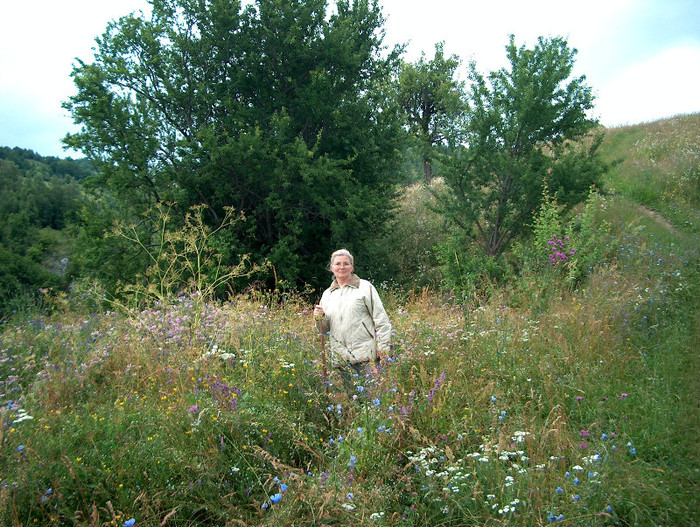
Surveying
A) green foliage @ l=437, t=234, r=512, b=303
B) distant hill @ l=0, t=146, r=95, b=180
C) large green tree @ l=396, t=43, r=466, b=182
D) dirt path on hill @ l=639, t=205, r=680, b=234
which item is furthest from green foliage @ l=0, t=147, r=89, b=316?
dirt path on hill @ l=639, t=205, r=680, b=234

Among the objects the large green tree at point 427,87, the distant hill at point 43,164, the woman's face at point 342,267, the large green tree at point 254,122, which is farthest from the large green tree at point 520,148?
the distant hill at point 43,164

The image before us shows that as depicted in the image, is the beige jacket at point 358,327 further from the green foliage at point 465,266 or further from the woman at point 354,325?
the green foliage at point 465,266

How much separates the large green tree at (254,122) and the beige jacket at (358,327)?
7489 millimetres

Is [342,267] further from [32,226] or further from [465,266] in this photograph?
[32,226]

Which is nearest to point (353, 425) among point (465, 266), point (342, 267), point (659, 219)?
point (342, 267)

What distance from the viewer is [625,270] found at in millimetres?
8258

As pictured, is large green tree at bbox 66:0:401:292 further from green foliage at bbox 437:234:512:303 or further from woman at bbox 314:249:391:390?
woman at bbox 314:249:391:390

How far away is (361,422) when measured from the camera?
343cm

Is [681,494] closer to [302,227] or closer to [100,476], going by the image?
[100,476]

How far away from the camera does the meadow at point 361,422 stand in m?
2.62

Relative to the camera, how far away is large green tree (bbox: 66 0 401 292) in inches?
454

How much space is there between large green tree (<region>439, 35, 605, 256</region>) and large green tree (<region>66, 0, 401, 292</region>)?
2.82 m

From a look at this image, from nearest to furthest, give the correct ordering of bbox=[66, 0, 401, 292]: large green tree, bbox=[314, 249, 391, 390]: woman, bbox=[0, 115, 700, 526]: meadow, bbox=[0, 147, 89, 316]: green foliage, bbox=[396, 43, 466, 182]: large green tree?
bbox=[0, 115, 700, 526]: meadow < bbox=[314, 249, 391, 390]: woman < bbox=[66, 0, 401, 292]: large green tree < bbox=[396, 43, 466, 182]: large green tree < bbox=[0, 147, 89, 316]: green foliage

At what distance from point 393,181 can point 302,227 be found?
346 centimetres
